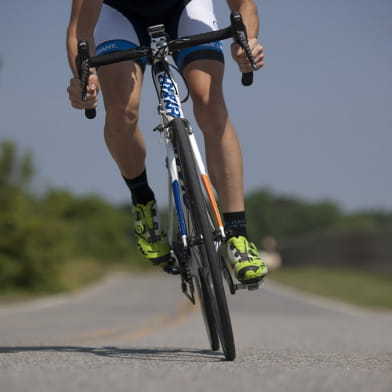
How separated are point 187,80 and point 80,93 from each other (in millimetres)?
634

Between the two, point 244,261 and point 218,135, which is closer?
point 244,261

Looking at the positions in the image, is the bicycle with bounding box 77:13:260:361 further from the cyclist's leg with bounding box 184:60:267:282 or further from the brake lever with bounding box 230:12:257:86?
the cyclist's leg with bounding box 184:60:267:282

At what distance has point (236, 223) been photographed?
418 cm

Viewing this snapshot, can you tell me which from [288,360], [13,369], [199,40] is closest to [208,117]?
[199,40]

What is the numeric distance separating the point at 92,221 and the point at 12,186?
87604 millimetres

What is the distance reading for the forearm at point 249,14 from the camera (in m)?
4.15

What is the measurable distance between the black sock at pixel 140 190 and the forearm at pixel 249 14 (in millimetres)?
1057

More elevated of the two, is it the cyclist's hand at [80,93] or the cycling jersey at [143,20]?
the cycling jersey at [143,20]

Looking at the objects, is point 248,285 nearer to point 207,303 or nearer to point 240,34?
point 207,303

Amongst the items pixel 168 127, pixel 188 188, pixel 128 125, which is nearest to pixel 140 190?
pixel 128 125

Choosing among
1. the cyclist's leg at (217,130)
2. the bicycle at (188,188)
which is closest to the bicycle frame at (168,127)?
the bicycle at (188,188)

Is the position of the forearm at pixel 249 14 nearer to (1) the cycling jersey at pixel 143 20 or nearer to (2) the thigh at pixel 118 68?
(1) the cycling jersey at pixel 143 20

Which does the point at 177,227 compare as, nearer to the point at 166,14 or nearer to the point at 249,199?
the point at 166,14

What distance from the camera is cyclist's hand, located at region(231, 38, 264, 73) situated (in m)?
3.91
